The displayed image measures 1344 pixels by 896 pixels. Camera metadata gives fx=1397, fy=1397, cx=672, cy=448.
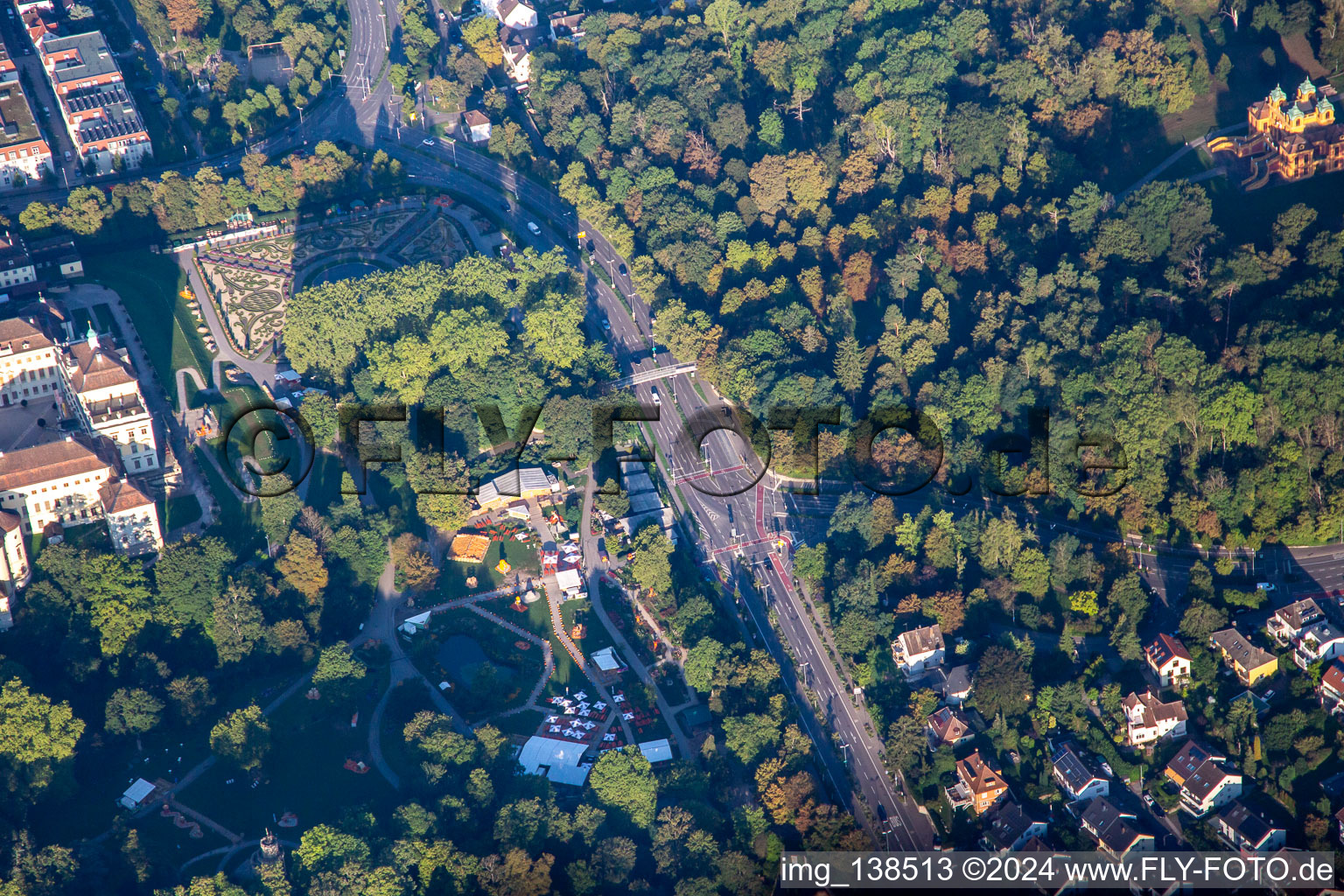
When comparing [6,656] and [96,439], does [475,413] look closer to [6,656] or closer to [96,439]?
[96,439]

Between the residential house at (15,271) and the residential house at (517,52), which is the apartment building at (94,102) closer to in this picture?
the residential house at (15,271)

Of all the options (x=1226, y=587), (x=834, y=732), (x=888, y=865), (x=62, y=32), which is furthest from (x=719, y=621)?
(x=62, y=32)

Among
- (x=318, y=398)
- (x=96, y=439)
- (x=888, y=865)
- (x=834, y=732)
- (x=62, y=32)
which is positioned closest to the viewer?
(x=888, y=865)

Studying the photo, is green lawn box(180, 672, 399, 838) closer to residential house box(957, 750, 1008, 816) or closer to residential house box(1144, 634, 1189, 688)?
residential house box(957, 750, 1008, 816)

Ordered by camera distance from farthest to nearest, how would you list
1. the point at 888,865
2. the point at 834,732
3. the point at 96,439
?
1. the point at 96,439
2. the point at 834,732
3. the point at 888,865

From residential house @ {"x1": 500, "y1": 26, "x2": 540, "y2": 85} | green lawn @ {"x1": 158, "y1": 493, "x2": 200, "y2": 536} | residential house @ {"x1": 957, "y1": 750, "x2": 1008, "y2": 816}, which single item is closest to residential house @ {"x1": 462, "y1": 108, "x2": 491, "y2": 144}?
residential house @ {"x1": 500, "y1": 26, "x2": 540, "y2": 85}

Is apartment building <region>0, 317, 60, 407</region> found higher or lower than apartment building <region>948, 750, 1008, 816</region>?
higher
